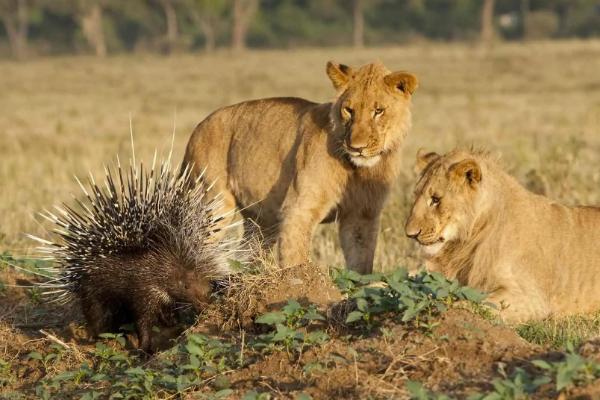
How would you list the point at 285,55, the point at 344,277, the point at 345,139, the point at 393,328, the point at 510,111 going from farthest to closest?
the point at 285,55 < the point at 510,111 < the point at 345,139 < the point at 344,277 < the point at 393,328

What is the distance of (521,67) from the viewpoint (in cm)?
4681

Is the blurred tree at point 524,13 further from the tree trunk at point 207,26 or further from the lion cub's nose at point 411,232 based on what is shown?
Answer: the lion cub's nose at point 411,232

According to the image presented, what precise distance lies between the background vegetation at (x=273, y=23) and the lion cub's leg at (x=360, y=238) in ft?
244

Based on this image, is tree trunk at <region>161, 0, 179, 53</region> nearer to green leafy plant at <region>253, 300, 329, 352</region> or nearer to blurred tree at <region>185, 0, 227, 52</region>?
blurred tree at <region>185, 0, 227, 52</region>

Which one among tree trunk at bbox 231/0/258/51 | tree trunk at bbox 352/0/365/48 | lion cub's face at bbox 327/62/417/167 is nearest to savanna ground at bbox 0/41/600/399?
lion cub's face at bbox 327/62/417/167

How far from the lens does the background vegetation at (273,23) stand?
83.0 metres

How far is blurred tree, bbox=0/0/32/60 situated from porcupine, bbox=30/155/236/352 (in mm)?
75828

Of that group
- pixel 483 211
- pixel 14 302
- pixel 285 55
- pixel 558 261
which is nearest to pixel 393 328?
pixel 483 211

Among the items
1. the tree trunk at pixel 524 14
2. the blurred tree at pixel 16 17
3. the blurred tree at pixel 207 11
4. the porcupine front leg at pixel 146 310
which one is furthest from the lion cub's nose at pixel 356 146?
the tree trunk at pixel 524 14

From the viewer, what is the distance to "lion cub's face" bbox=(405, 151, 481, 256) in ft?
21.6

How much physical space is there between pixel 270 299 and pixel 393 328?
97 cm

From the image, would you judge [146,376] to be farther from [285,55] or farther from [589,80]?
[285,55]

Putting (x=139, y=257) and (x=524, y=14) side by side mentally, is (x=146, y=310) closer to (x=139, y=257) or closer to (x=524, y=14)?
(x=139, y=257)

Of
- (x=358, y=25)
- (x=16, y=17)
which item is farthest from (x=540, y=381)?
(x=16, y=17)
